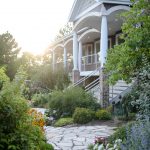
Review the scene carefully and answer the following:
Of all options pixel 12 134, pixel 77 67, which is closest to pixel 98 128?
pixel 12 134

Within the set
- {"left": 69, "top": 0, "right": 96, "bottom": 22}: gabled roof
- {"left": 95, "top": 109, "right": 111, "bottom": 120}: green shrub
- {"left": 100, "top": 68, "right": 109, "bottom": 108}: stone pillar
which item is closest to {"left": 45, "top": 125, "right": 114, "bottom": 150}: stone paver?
{"left": 95, "top": 109, "right": 111, "bottom": 120}: green shrub

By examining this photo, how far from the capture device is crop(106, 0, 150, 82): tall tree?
8383 millimetres

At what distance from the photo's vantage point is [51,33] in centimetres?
6325

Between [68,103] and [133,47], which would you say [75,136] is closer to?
[133,47]

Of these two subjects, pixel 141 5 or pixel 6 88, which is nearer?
pixel 6 88

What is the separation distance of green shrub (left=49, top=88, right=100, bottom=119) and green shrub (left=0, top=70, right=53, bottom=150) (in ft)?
25.9

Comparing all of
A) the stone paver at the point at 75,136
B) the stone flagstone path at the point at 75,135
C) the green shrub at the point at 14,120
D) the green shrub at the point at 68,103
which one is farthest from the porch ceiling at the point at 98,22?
the green shrub at the point at 14,120

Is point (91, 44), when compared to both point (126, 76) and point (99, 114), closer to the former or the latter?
point (99, 114)

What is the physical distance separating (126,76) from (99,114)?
392 centimetres

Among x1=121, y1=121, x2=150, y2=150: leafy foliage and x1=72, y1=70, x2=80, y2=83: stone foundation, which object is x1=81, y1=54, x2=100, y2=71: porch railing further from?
x1=121, y1=121, x2=150, y2=150: leafy foliage

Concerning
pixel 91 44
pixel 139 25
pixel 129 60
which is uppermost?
pixel 91 44

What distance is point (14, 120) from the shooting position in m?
5.36

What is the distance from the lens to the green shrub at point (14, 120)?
5.26 meters

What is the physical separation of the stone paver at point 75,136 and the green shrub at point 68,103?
97.0 inches
